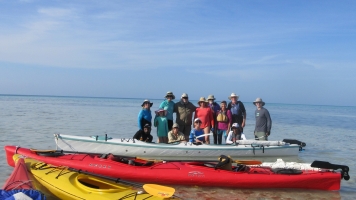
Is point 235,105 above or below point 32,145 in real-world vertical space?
above

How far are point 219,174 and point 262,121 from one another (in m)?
3.09

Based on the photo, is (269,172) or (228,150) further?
(228,150)

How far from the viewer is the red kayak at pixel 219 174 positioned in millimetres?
6523

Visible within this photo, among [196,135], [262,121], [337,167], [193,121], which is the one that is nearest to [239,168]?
[337,167]

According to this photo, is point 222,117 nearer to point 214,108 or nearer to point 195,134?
point 214,108

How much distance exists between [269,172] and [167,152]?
2857mm

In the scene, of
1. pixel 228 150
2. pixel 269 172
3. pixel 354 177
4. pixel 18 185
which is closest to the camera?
pixel 18 185

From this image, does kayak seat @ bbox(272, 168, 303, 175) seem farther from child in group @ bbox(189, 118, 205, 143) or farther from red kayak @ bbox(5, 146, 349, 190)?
child in group @ bbox(189, 118, 205, 143)

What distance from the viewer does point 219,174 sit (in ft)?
21.5

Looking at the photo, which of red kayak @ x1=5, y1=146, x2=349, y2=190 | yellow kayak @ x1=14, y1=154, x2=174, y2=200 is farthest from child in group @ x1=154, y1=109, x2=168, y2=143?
yellow kayak @ x1=14, y1=154, x2=174, y2=200

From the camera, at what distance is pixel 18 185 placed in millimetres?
5051

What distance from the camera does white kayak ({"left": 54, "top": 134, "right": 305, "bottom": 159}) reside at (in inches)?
342

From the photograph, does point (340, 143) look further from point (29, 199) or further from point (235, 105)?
point (29, 199)

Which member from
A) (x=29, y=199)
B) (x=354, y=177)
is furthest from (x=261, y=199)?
(x=29, y=199)
